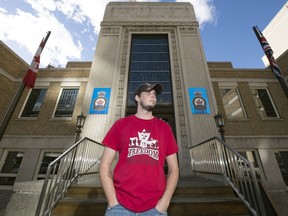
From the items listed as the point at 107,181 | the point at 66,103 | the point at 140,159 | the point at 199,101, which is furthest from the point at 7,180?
the point at 199,101

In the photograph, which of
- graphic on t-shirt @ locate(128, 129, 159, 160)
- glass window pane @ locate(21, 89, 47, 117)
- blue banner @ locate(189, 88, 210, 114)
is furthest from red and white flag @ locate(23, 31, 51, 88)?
blue banner @ locate(189, 88, 210, 114)

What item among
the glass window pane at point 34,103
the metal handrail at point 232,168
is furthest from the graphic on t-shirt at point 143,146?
the glass window pane at point 34,103

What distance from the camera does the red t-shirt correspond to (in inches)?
49.9

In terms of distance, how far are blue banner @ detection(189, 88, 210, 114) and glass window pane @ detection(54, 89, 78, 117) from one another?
7.66 m

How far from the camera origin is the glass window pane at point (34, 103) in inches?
416

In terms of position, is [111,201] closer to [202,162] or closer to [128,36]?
[202,162]

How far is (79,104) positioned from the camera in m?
10.6

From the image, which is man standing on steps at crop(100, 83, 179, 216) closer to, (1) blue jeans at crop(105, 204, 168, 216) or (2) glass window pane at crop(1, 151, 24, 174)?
(1) blue jeans at crop(105, 204, 168, 216)

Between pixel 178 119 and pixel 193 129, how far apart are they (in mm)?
929

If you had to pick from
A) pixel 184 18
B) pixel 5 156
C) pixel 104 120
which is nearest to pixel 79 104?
pixel 104 120

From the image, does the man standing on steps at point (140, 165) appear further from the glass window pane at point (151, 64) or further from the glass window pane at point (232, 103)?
the glass window pane at point (232, 103)

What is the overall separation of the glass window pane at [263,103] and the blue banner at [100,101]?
9.80 m

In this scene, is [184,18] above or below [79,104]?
above

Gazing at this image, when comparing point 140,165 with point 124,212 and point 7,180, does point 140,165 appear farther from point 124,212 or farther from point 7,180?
point 7,180
